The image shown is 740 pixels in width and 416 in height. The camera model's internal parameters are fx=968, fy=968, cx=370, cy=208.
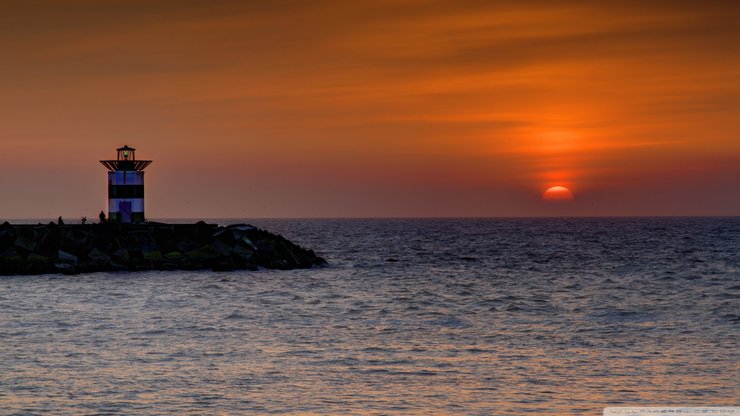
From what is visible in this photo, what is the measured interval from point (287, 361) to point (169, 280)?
2714 centimetres

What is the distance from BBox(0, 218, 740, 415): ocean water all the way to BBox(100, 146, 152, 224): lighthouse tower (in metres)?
8.24

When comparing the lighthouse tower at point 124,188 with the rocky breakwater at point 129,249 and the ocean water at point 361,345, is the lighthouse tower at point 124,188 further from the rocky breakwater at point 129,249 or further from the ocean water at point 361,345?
the ocean water at point 361,345

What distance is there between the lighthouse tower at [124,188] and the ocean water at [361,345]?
27.0 feet

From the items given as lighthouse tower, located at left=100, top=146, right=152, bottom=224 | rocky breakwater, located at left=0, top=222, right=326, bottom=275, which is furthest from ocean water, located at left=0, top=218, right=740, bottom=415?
lighthouse tower, located at left=100, top=146, right=152, bottom=224

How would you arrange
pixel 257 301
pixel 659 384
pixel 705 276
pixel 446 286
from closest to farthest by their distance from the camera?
pixel 659 384 → pixel 257 301 → pixel 446 286 → pixel 705 276

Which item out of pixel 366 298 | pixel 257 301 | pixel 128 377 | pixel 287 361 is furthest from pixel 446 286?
pixel 128 377

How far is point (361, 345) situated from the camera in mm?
23156

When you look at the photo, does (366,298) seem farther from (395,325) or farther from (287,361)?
(287,361)

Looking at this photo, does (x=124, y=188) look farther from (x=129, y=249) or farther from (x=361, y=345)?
(x=361, y=345)

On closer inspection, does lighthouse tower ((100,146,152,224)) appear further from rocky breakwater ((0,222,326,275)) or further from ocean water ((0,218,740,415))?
ocean water ((0,218,740,415))

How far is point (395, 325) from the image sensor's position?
2781 cm

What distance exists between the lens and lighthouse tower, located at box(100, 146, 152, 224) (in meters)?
55.4

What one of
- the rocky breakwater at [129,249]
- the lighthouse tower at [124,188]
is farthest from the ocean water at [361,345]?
the lighthouse tower at [124,188]

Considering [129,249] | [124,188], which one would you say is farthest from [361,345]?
[124,188]
